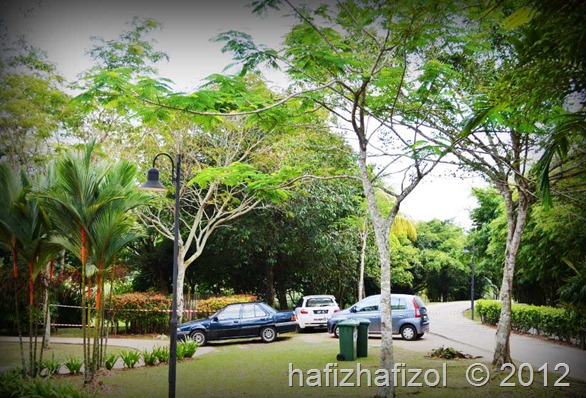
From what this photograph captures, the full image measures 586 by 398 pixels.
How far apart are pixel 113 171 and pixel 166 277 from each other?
729 inches

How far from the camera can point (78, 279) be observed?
36.2 feet

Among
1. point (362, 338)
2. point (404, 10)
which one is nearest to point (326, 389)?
point (362, 338)

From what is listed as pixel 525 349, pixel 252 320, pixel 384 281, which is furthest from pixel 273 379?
pixel 525 349

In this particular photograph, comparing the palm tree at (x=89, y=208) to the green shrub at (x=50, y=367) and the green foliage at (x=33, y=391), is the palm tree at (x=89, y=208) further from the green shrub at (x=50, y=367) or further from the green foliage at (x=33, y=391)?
the green foliage at (x=33, y=391)

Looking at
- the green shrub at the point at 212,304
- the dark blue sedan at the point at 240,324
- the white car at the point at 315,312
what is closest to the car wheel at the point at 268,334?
the dark blue sedan at the point at 240,324

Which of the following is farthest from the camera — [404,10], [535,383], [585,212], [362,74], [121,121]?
[121,121]

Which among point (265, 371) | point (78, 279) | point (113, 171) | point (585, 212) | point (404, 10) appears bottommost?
point (265, 371)

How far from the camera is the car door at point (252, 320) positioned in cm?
1736

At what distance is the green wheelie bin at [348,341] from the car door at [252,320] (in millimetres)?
5258

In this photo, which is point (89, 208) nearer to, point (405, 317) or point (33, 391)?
point (33, 391)

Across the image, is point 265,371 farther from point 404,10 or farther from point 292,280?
point 292,280

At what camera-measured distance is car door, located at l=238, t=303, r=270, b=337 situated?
57.0 ft

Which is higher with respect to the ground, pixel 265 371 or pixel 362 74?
pixel 362 74
